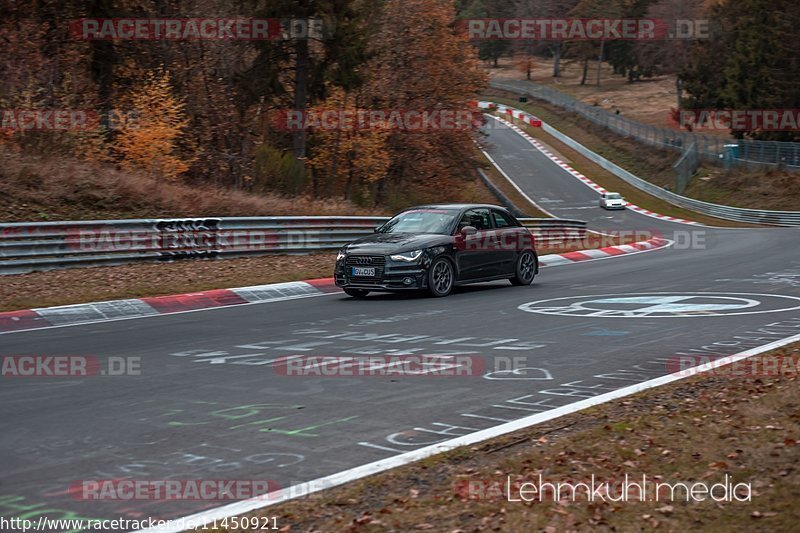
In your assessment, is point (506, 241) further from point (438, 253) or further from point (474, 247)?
point (438, 253)

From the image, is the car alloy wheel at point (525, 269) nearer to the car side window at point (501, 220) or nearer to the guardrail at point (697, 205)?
the car side window at point (501, 220)

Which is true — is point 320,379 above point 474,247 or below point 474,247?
below

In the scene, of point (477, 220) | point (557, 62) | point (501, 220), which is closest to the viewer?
point (477, 220)

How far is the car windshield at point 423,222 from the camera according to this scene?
17.0 metres

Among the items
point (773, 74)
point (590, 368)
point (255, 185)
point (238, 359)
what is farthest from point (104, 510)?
point (773, 74)

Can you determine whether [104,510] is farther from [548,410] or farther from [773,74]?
[773,74]

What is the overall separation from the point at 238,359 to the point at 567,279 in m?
11.4

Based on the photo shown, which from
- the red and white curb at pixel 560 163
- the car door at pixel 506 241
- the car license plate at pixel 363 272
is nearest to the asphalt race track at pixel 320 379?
the car door at pixel 506 241

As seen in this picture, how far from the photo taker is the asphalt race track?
626 centimetres

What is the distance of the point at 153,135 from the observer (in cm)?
2670

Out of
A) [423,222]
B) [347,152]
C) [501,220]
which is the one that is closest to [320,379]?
[423,222]

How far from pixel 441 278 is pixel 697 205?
4699cm

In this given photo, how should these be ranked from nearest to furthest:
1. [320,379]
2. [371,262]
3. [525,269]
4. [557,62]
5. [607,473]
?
[607,473], [320,379], [371,262], [525,269], [557,62]

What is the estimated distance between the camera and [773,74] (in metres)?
63.9
